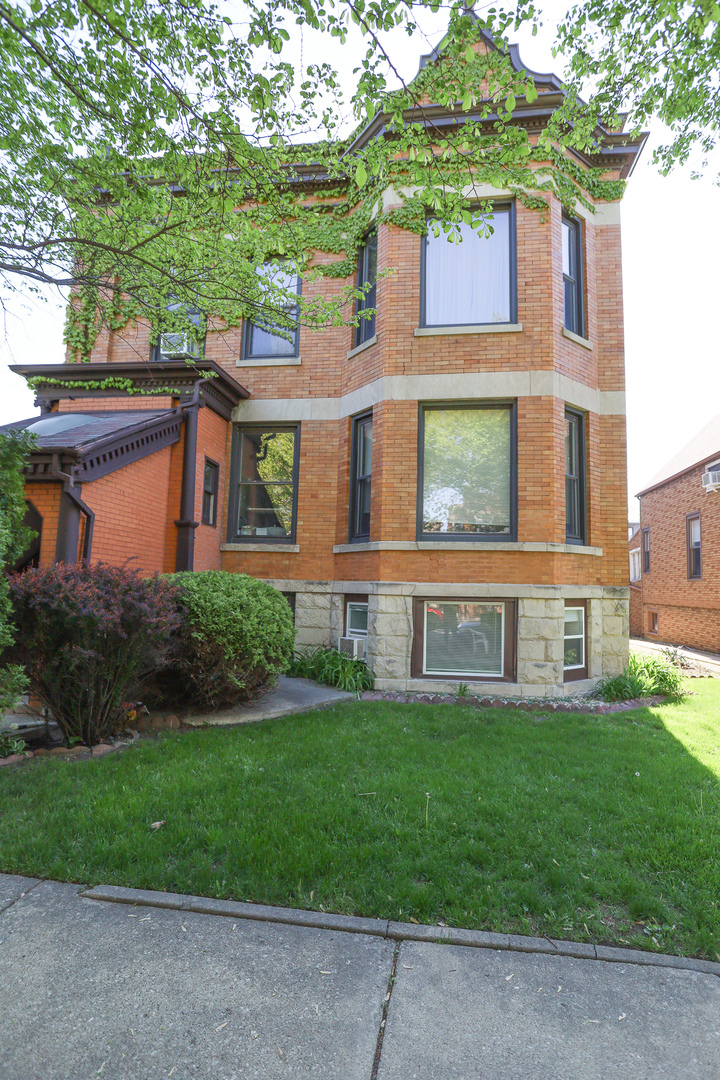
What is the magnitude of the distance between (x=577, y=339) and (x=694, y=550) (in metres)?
12.4

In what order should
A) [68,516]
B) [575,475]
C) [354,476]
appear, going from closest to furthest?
1. [68,516]
2. [575,475]
3. [354,476]

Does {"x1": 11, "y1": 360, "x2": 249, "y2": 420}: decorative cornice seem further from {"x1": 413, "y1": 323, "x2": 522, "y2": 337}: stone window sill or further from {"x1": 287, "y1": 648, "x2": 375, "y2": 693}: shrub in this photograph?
{"x1": 287, "y1": 648, "x2": 375, "y2": 693}: shrub

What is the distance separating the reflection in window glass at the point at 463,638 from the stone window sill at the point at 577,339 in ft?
14.6

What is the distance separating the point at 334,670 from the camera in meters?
8.70

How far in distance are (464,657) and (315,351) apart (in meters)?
6.20

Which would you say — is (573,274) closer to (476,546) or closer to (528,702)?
(476,546)

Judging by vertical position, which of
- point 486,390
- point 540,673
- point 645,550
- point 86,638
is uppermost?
point 486,390

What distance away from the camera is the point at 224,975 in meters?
2.45

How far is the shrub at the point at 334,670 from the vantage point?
8.41 m

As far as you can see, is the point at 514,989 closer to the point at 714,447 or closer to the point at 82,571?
the point at 82,571

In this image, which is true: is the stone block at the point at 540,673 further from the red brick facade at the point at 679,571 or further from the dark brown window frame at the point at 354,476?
the red brick facade at the point at 679,571

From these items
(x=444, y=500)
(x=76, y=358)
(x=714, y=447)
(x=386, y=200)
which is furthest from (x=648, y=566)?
(x=76, y=358)

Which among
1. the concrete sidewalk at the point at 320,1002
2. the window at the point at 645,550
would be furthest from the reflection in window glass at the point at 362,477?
the window at the point at 645,550

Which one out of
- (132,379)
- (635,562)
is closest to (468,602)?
(132,379)
